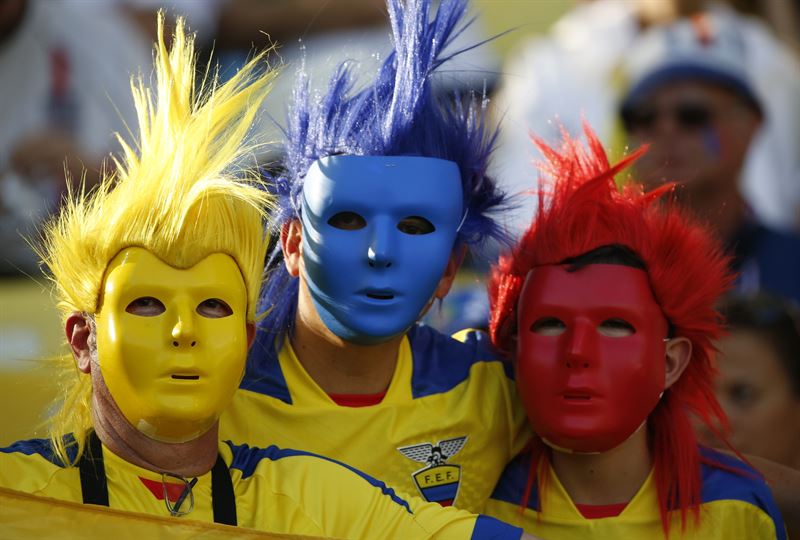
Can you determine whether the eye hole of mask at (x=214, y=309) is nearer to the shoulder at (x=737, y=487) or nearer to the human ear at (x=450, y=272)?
the human ear at (x=450, y=272)

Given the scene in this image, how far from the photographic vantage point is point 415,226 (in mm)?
3125

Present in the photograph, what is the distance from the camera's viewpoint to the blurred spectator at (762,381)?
4113 mm

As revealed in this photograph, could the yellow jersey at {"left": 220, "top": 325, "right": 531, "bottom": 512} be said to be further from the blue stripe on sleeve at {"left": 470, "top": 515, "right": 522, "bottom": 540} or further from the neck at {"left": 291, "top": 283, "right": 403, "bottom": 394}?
the blue stripe on sleeve at {"left": 470, "top": 515, "right": 522, "bottom": 540}

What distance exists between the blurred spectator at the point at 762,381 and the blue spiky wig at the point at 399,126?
3.69 feet

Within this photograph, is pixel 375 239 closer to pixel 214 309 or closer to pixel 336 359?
pixel 336 359

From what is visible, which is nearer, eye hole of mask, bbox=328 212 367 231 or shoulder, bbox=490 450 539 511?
eye hole of mask, bbox=328 212 367 231

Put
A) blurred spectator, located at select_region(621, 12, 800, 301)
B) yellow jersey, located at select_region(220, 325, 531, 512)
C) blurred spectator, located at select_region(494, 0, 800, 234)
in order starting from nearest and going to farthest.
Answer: yellow jersey, located at select_region(220, 325, 531, 512) → blurred spectator, located at select_region(621, 12, 800, 301) → blurred spectator, located at select_region(494, 0, 800, 234)

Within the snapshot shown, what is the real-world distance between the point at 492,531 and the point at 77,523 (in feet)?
2.57

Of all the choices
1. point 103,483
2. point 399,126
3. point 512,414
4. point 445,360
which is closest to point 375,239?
point 399,126

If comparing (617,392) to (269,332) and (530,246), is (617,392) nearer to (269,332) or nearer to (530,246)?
(530,246)

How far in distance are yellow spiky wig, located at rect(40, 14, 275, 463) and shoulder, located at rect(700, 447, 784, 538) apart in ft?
3.78

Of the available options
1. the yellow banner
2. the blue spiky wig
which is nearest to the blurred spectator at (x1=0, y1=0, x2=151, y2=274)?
the blue spiky wig

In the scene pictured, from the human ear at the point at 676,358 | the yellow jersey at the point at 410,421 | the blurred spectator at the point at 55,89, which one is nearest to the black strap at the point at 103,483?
the yellow jersey at the point at 410,421

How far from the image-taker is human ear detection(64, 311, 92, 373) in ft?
8.87
